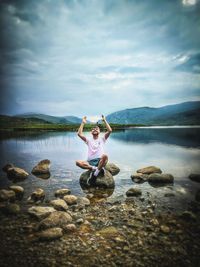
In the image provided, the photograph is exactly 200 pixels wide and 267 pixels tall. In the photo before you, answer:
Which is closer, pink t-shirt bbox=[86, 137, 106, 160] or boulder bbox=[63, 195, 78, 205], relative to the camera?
boulder bbox=[63, 195, 78, 205]

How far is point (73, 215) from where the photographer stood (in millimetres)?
7605

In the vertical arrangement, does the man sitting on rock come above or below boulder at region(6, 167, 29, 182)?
above

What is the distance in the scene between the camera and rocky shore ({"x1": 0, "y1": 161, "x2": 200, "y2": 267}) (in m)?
5.14

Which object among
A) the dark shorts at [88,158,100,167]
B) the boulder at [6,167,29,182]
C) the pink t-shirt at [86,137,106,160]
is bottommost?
the boulder at [6,167,29,182]

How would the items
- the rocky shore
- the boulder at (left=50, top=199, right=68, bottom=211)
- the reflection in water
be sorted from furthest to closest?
the reflection in water → the boulder at (left=50, top=199, right=68, bottom=211) → the rocky shore

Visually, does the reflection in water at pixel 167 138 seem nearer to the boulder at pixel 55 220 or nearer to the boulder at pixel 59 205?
the boulder at pixel 59 205

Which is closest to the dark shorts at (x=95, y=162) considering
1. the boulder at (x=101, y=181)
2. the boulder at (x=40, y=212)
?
the boulder at (x=101, y=181)

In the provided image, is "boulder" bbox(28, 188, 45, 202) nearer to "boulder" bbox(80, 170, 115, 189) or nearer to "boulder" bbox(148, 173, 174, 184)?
"boulder" bbox(80, 170, 115, 189)

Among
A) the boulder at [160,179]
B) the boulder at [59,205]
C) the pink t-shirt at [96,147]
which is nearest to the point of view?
the boulder at [59,205]

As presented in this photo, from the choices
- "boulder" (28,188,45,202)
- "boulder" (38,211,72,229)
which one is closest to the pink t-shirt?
"boulder" (28,188,45,202)

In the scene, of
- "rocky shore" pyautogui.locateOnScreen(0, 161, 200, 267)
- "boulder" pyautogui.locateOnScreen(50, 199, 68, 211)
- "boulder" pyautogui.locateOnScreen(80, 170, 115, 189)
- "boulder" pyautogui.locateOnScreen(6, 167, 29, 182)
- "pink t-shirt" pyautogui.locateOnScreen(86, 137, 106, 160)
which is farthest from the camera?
"boulder" pyautogui.locateOnScreen(6, 167, 29, 182)

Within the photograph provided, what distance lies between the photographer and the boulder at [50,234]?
5.89m

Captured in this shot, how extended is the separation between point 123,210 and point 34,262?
3845 millimetres

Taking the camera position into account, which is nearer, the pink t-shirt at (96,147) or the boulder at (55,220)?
the boulder at (55,220)
